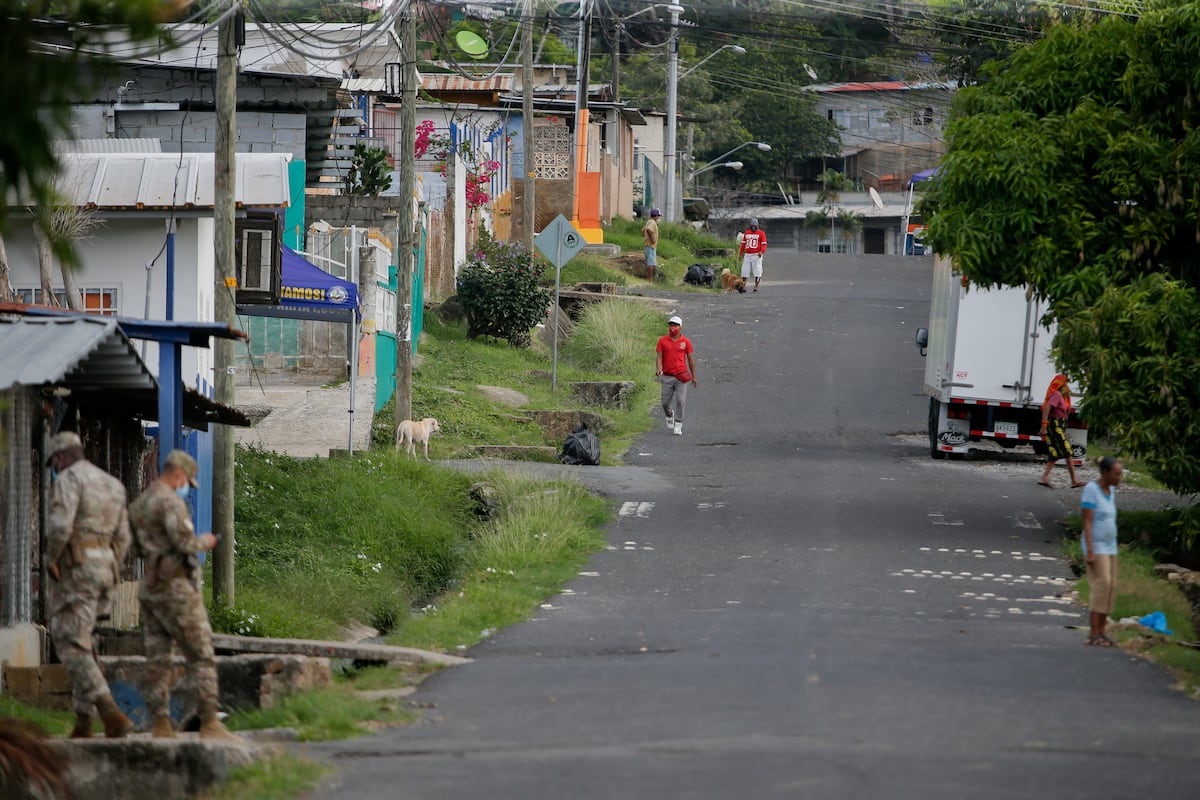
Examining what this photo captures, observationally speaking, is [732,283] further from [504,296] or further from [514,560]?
[514,560]

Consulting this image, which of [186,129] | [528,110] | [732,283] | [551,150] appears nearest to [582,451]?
[186,129]

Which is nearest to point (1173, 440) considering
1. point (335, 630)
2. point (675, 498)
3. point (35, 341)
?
point (675, 498)

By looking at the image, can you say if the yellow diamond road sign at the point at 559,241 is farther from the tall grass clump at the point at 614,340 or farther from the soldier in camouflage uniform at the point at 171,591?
the soldier in camouflage uniform at the point at 171,591

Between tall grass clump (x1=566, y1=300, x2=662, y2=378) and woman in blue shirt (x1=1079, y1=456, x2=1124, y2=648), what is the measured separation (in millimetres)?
16317

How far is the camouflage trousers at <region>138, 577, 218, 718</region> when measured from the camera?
8711mm

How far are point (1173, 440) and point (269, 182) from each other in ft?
28.5

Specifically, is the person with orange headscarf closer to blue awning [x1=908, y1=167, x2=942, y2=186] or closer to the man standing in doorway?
blue awning [x1=908, y1=167, x2=942, y2=186]

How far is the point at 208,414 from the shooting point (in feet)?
43.1

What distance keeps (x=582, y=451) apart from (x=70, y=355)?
37.9 feet

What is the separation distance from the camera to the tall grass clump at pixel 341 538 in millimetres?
13953

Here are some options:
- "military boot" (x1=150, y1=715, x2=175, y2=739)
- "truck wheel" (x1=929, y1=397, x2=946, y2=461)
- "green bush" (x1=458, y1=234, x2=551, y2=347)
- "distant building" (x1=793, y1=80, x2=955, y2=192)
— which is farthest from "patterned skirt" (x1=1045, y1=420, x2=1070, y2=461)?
"distant building" (x1=793, y1=80, x2=955, y2=192)

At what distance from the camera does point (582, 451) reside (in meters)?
20.2

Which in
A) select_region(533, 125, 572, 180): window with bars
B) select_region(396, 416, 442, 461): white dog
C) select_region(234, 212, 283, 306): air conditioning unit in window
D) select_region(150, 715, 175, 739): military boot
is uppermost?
select_region(533, 125, 572, 180): window with bars

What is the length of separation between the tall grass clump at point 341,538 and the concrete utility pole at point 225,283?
493mm
